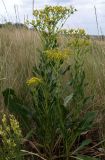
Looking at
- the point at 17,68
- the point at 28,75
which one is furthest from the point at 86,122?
the point at 17,68

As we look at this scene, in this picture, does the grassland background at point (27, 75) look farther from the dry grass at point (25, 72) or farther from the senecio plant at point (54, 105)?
the senecio plant at point (54, 105)

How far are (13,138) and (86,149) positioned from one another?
687 mm

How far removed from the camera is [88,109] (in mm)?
2889

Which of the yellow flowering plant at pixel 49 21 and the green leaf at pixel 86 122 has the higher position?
the yellow flowering plant at pixel 49 21

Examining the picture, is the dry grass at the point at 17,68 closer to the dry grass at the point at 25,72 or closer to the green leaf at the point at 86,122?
the dry grass at the point at 25,72

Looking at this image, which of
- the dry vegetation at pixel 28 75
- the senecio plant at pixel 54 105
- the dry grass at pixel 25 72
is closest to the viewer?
the senecio plant at pixel 54 105

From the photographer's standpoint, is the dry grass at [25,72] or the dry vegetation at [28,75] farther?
the dry grass at [25,72]

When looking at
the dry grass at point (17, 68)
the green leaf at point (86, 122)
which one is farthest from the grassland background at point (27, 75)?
the green leaf at point (86, 122)

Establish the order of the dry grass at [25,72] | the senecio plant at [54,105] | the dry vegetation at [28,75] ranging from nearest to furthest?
the senecio plant at [54,105] → the dry vegetation at [28,75] → the dry grass at [25,72]

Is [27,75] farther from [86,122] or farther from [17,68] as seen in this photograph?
[86,122]

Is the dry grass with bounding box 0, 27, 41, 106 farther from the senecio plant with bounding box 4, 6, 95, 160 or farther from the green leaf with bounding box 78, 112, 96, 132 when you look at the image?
the green leaf with bounding box 78, 112, 96, 132

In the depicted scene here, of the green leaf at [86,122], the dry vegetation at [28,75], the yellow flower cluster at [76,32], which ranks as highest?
the yellow flower cluster at [76,32]

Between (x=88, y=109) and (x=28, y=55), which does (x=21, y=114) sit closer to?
(x=88, y=109)

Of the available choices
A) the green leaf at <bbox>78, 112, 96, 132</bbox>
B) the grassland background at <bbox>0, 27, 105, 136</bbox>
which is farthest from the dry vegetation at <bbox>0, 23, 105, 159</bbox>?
the green leaf at <bbox>78, 112, 96, 132</bbox>
